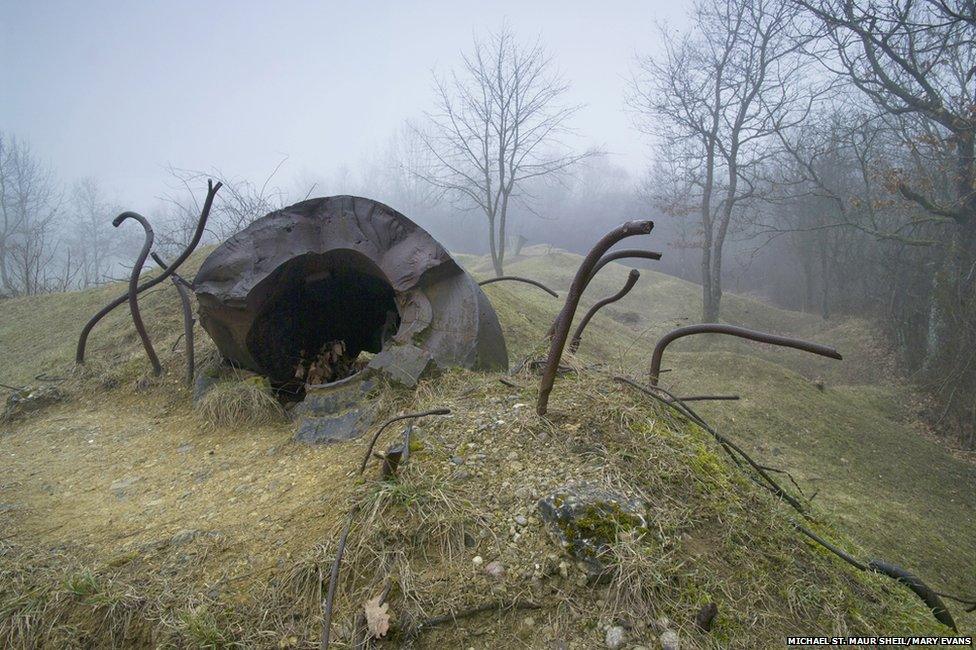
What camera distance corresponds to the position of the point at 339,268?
4453 mm

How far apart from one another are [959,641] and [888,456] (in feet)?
18.5

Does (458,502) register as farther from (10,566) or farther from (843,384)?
(843,384)

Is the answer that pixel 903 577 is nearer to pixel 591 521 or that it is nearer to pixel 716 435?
pixel 716 435

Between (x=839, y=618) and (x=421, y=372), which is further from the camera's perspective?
(x=421, y=372)

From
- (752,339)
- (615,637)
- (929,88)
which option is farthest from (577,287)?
(929,88)

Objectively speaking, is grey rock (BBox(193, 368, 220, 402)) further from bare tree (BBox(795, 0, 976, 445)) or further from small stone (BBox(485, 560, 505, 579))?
bare tree (BBox(795, 0, 976, 445))

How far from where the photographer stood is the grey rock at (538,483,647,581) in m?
1.82

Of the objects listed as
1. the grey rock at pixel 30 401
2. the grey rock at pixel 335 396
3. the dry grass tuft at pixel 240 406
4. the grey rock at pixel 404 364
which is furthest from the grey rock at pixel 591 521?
the grey rock at pixel 30 401

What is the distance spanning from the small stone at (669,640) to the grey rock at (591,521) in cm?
23

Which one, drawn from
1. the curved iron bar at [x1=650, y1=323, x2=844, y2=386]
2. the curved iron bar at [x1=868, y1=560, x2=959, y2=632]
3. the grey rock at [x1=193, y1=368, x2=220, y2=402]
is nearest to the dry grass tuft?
the grey rock at [x1=193, y1=368, x2=220, y2=402]

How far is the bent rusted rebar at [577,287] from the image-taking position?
6.66 feet

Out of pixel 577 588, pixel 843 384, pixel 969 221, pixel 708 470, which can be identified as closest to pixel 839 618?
pixel 708 470

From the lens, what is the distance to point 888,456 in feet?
21.3

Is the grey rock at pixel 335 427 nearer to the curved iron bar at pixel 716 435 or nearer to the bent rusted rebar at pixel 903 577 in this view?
the curved iron bar at pixel 716 435
